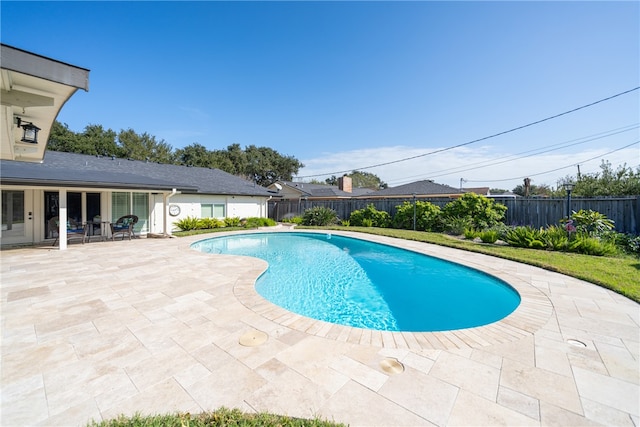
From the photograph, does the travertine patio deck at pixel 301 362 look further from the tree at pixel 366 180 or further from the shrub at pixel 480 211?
the tree at pixel 366 180

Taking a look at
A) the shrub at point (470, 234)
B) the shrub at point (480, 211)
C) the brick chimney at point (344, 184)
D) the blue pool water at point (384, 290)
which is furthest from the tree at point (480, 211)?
the brick chimney at point (344, 184)

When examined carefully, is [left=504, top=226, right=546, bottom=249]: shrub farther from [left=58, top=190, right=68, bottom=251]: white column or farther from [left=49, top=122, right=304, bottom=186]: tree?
[left=49, top=122, right=304, bottom=186]: tree

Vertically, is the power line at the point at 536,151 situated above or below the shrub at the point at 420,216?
above

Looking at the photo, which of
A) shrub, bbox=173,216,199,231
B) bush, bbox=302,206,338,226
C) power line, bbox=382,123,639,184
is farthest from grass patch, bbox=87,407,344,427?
power line, bbox=382,123,639,184

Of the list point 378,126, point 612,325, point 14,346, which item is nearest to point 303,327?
point 14,346

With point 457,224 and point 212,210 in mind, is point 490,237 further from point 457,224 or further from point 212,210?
point 212,210

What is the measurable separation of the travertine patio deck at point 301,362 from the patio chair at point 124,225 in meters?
7.29

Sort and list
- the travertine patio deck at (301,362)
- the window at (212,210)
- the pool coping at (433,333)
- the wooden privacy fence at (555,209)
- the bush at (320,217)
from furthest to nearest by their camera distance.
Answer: the bush at (320,217), the window at (212,210), the wooden privacy fence at (555,209), the pool coping at (433,333), the travertine patio deck at (301,362)

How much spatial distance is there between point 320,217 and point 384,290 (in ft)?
37.6

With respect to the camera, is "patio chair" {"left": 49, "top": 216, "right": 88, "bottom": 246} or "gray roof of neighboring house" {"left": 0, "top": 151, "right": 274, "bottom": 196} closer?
"gray roof of neighboring house" {"left": 0, "top": 151, "right": 274, "bottom": 196}

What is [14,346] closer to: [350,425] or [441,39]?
[350,425]

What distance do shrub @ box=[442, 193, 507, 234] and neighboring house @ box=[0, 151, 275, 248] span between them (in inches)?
511

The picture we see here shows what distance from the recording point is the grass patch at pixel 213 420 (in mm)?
1892

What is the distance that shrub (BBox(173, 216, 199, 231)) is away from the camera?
48.0 feet
